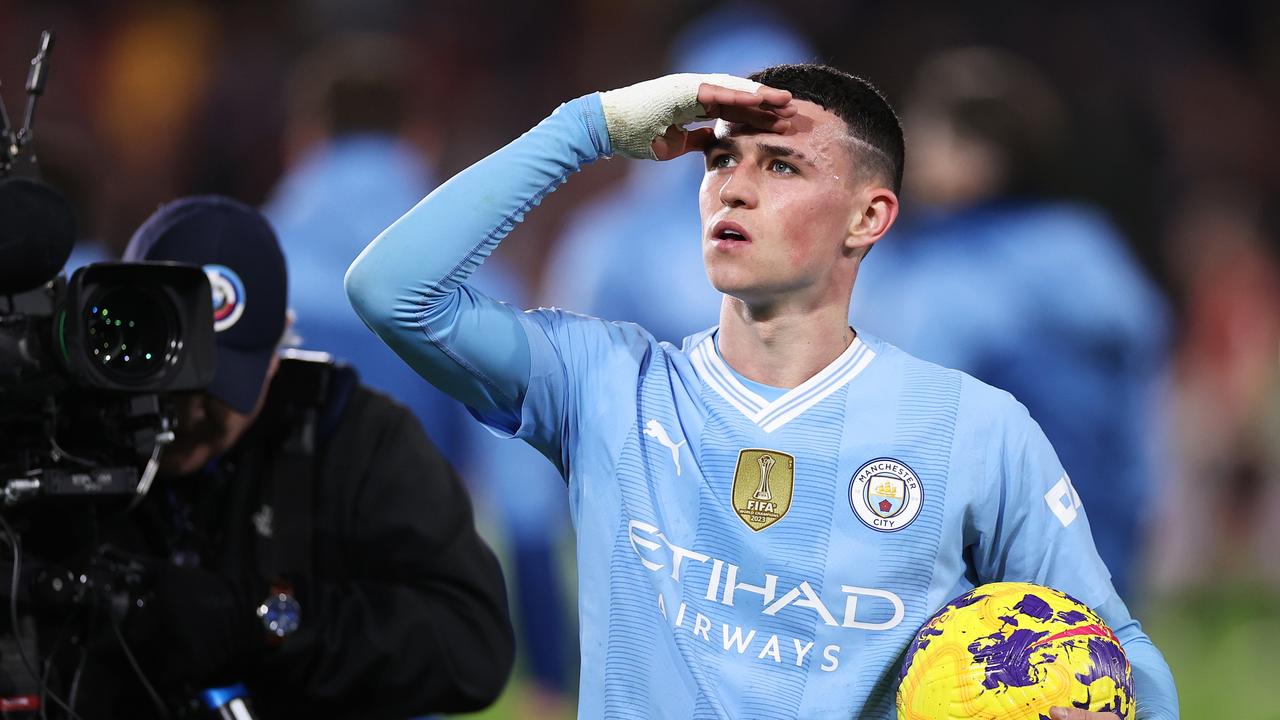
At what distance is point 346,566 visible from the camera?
3541 millimetres

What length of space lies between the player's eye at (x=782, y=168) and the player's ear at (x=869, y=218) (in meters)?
0.16

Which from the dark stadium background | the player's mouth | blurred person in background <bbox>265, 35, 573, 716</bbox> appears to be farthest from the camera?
the dark stadium background

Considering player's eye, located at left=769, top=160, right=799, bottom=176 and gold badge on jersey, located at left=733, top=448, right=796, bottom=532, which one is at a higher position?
player's eye, located at left=769, top=160, right=799, bottom=176

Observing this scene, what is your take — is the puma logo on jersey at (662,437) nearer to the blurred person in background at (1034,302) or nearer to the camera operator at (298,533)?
the camera operator at (298,533)

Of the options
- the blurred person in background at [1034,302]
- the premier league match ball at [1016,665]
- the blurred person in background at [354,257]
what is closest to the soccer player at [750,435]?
the premier league match ball at [1016,665]

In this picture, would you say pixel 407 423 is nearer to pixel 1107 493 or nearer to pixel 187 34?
pixel 1107 493

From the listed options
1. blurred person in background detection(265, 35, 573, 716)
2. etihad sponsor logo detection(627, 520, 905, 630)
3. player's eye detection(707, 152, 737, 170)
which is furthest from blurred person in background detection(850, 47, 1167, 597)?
etihad sponsor logo detection(627, 520, 905, 630)

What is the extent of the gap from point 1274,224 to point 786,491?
1259cm

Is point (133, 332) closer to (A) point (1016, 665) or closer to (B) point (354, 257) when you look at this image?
(A) point (1016, 665)

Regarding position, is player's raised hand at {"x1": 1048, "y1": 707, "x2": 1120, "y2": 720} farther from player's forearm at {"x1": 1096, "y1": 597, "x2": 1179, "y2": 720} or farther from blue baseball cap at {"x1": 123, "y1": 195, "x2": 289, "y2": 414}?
blue baseball cap at {"x1": 123, "y1": 195, "x2": 289, "y2": 414}

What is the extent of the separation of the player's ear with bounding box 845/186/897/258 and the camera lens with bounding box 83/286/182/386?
1.21 m

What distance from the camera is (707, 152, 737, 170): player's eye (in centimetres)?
306

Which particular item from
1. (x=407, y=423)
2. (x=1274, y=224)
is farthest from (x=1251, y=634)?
(x=407, y=423)

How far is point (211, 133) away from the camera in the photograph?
15055 millimetres
